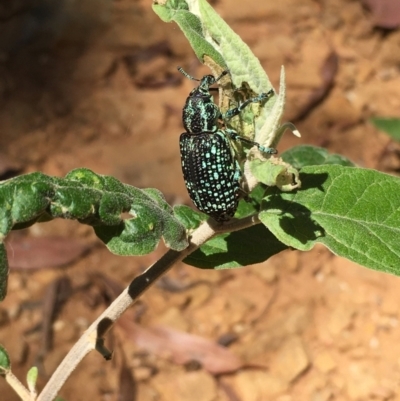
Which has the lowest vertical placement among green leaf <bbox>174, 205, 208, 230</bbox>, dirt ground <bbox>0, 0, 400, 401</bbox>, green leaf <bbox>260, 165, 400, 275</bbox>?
dirt ground <bbox>0, 0, 400, 401</bbox>

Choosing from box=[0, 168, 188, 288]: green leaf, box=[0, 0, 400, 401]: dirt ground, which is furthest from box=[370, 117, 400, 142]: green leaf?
box=[0, 168, 188, 288]: green leaf

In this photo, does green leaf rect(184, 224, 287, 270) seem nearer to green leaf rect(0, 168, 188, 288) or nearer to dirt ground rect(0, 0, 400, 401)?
green leaf rect(0, 168, 188, 288)

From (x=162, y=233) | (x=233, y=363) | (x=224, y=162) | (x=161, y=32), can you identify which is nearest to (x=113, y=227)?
(x=162, y=233)

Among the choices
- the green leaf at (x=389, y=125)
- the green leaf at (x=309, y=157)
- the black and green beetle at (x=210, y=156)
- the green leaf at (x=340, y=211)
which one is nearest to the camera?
the green leaf at (x=340, y=211)

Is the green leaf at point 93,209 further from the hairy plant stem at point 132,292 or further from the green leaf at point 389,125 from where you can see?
the green leaf at point 389,125

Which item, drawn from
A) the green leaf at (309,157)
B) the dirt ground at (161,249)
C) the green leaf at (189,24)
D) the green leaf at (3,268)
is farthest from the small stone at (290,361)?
the green leaf at (3,268)
